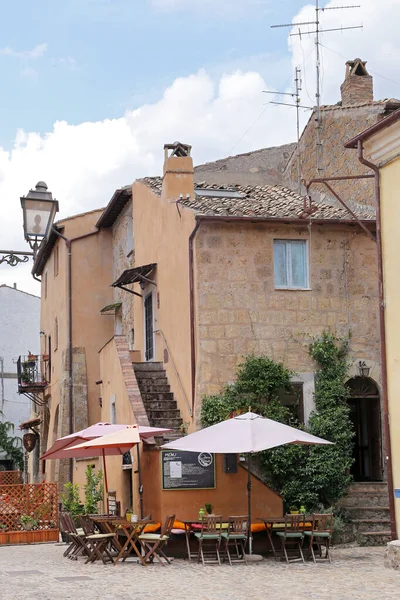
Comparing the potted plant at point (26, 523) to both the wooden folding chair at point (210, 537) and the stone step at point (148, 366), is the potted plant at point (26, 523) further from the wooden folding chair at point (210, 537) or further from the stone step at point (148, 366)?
the wooden folding chair at point (210, 537)

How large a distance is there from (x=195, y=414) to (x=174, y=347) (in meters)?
2.38

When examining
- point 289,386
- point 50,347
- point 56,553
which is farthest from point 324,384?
point 50,347

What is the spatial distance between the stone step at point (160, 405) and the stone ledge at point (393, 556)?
6848 millimetres

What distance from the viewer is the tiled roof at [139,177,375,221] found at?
60.4ft

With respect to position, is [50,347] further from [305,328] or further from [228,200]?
[305,328]

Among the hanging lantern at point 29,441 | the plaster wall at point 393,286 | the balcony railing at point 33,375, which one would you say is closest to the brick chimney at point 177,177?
the plaster wall at point 393,286

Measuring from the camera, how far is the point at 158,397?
19.3m

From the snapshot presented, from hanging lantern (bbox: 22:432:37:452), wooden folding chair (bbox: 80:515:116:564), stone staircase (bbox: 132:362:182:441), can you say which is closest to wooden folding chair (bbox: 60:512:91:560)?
wooden folding chair (bbox: 80:515:116:564)

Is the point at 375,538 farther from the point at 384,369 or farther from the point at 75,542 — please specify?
the point at 75,542

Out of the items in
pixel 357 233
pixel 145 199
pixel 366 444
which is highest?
pixel 145 199

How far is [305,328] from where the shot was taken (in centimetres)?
1811

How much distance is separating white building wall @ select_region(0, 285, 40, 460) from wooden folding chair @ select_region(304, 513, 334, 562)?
1199 inches

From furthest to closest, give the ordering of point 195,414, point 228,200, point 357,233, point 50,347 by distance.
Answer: point 50,347 < point 228,200 < point 357,233 < point 195,414

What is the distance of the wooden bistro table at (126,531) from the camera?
13648mm
